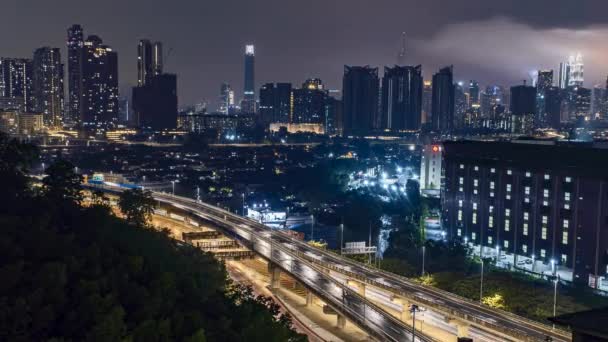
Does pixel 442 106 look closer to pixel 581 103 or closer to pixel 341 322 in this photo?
pixel 581 103

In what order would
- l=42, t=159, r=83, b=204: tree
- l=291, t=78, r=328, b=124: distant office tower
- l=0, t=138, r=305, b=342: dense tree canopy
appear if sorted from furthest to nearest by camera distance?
l=291, t=78, r=328, b=124: distant office tower → l=42, t=159, r=83, b=204: tree → l=0, t=138, r=305, b=342: dense tree canopy

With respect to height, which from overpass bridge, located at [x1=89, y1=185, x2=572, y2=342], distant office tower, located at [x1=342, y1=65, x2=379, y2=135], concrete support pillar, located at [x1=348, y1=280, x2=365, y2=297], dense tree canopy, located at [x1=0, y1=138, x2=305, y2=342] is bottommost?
concrete support pillar, located at [x1=348, y1=280, x2=365, y2=297]

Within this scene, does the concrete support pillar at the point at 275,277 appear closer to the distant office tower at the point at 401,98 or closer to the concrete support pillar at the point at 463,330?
the concrete support pillar at the point at 463,330

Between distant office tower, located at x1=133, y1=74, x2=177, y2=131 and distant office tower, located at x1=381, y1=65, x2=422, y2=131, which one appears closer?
distant office tower, located at x1=381, y1=65, x2=422, y2=131

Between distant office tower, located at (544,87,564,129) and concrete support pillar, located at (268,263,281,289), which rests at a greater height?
distant office tower, located at (544,87,564,129)

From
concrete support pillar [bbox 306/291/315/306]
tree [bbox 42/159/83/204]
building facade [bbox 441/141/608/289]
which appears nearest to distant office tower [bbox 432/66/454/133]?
building facade [bbox 441/141/608/289]

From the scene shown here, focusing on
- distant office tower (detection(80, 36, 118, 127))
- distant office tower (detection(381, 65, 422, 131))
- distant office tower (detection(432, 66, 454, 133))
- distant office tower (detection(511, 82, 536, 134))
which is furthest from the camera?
distant office tower (detection(80, 36, 118, 127))

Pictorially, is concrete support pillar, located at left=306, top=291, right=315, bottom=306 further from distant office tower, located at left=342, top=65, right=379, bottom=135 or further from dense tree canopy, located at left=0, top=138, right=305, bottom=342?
distant office tower, located at left=342, top=65, right=379, bottom=135
